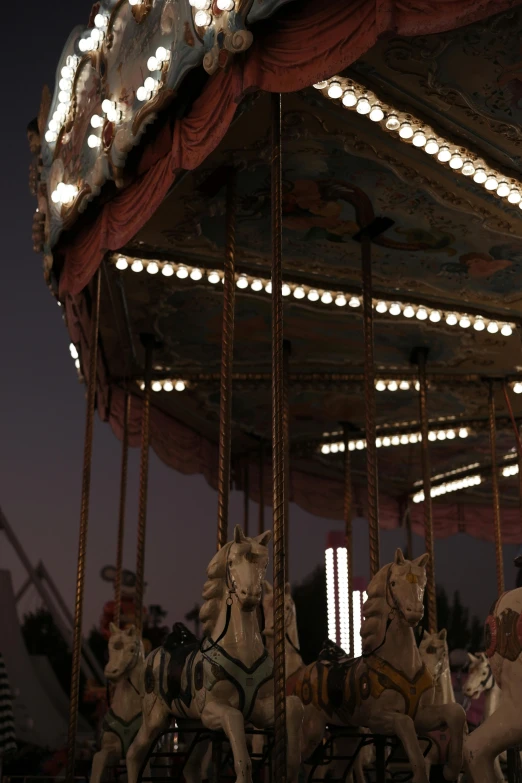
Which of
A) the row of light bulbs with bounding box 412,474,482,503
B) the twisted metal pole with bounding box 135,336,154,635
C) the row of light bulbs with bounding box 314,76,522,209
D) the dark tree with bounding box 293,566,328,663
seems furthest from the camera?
the dark tree with bounding box 293,566,328,663

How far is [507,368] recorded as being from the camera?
11.7 m

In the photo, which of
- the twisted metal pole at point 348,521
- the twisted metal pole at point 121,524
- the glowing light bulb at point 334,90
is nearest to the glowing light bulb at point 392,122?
the glowing light bulb at point 334,90

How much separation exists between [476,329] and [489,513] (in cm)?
794

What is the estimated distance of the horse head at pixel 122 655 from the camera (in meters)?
7.30

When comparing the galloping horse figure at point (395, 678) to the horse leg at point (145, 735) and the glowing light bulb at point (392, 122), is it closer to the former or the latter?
the horse leg at point (145, 735)

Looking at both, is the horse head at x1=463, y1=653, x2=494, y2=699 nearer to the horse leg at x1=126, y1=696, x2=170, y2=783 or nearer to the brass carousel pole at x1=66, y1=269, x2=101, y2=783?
the brass carousel pole at x1=66, y1=269, x2=101, y2=783

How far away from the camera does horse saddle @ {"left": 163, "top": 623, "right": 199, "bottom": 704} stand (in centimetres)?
600

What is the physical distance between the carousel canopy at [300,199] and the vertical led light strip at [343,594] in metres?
2.41

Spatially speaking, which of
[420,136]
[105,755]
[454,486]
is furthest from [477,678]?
[454,486]

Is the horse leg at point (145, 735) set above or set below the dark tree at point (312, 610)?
below

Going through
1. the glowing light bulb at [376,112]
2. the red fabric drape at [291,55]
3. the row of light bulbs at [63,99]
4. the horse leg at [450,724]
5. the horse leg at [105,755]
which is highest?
the row of light bulbs at [63,99]

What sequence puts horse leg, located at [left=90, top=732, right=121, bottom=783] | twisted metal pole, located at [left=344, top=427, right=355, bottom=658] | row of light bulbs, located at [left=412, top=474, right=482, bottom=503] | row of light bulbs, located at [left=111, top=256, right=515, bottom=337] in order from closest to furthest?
horse leg, located at [left=90, top=732, right=121, bottom=783]
row of light bulbs, located at [left=111, top=256, right=515, bottom=337]
twisted metal pole, located at [left=344, top=427, right=355, bottom=658]
row of light bulbs, located at [left=412, top=474, right=482, bottom=503]

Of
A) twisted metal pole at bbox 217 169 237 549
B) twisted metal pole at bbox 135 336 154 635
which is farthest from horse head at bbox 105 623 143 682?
twisted metal pole at bbox 135 336 154 635

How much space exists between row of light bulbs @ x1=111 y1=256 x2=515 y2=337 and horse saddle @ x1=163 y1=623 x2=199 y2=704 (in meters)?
3.55
